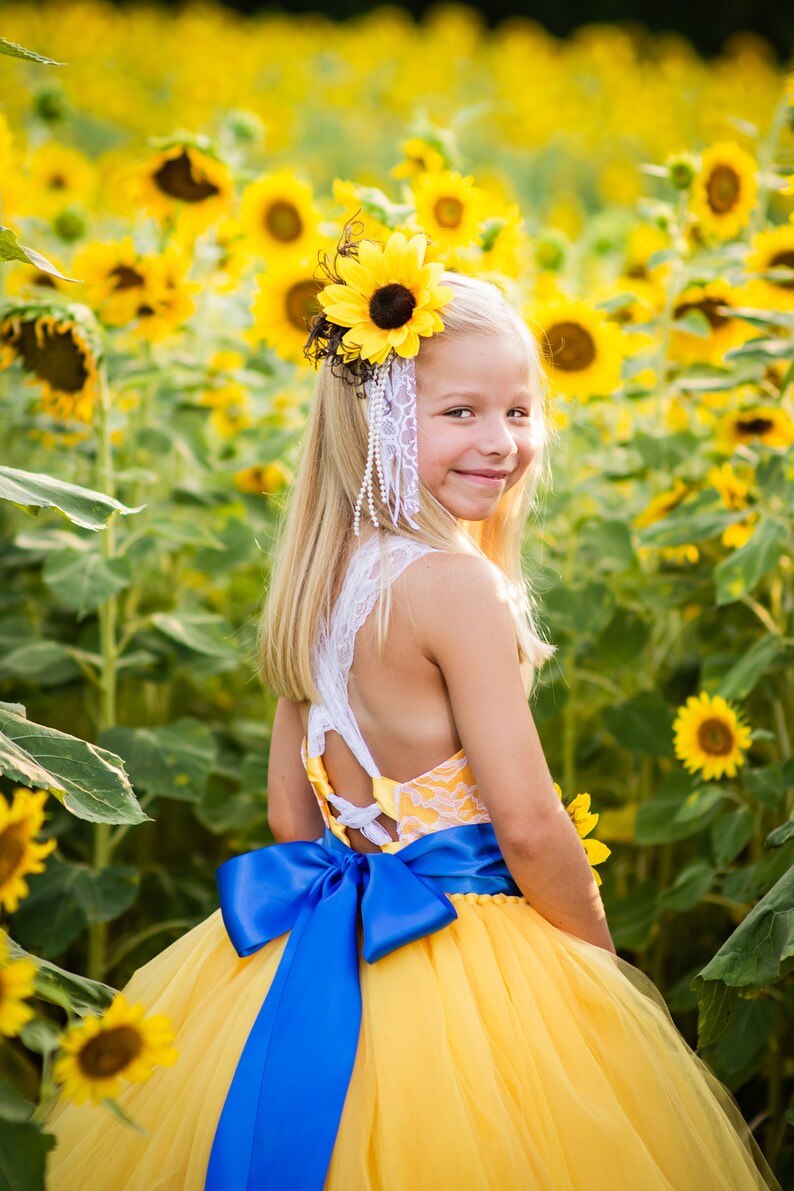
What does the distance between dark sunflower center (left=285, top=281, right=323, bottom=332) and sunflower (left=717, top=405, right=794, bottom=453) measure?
0.89 m

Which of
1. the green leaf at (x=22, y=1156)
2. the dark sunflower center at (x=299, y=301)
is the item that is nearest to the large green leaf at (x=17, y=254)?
the green leaf at (x=22, y=1156)

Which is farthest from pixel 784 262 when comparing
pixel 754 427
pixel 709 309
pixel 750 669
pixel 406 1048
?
pixel 406 1048

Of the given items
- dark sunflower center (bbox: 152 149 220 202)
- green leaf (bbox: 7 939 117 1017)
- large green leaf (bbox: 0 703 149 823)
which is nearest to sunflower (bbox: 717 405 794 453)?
dark sunflower center (bbox: 152 149 220 202)

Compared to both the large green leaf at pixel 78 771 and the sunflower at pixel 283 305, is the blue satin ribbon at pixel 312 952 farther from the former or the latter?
the sunflower at pixel 283 305

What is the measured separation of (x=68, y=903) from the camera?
2104 mm

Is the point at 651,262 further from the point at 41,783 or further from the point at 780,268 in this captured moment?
the point at 41,783

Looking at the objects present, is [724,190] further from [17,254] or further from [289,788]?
[17,254]

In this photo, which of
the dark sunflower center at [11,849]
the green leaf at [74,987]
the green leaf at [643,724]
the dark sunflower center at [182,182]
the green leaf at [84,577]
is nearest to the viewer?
the dark sunflower center at [11,849]

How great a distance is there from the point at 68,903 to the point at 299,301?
1311mm

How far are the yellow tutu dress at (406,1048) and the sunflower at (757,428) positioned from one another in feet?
3.86

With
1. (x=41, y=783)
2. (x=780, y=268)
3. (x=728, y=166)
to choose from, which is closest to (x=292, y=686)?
(x=41, y=783)

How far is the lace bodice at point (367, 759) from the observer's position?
4.94ft

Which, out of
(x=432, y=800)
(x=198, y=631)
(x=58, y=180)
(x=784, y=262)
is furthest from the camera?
(x=58, y=180)

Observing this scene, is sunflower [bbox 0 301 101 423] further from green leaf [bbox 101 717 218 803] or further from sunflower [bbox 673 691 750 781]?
sunflower [bbox 673 691 750 781]
